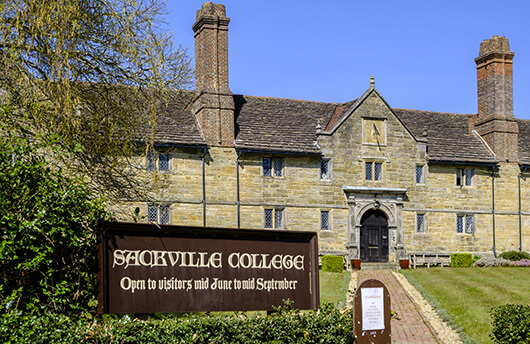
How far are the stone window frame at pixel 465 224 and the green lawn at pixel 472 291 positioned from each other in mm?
5428

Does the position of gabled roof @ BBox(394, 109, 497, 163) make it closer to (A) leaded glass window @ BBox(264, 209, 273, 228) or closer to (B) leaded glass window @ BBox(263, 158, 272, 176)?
(B) leaded glass window @ BBox(263, 158, 272, 176)

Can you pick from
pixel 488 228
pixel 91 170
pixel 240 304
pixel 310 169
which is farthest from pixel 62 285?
pixel 488 228

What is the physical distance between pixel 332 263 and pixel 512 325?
20.7m

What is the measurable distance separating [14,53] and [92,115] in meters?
2.48

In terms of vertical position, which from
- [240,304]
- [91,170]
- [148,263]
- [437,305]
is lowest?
[437,305]

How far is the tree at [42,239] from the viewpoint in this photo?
940cm

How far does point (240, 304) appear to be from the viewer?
10.8 m

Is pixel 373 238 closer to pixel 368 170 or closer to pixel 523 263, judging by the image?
pixel 368 170

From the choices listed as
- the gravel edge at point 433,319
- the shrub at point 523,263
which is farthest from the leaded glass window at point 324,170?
the shrub at point 523,263

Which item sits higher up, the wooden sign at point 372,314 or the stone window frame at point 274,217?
the stone window frame at point 274,217

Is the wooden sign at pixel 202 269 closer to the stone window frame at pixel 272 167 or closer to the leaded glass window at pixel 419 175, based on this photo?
the stone window frame at pixel 272 167

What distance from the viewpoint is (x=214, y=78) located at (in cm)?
3525

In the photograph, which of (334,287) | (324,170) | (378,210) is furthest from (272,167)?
(334,287)

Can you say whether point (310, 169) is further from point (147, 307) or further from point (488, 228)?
point (147, 307)
